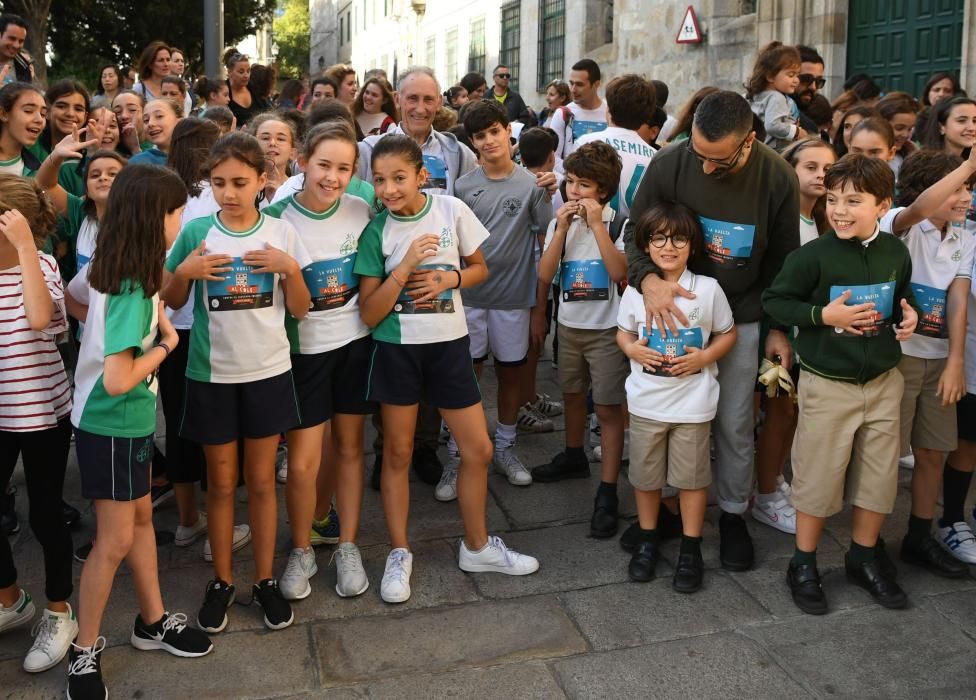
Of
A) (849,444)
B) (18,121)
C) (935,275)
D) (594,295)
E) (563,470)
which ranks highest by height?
(18,121)

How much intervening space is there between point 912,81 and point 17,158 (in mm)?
9571

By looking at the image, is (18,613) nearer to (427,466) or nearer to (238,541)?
(238,541)

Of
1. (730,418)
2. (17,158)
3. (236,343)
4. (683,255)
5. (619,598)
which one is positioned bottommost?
(619,598)

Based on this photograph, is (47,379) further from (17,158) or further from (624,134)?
(624,134)

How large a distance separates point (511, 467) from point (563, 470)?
261 millimetres

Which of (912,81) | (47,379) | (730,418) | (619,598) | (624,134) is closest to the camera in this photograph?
(47,379)

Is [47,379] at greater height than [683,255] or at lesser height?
lesser

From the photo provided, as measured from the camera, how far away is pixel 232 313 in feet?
11.7

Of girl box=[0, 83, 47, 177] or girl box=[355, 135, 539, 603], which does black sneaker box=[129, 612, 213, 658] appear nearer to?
girl box=[355, 135, 539, 603]

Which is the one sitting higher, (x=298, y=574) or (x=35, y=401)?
(x=35, y=401)

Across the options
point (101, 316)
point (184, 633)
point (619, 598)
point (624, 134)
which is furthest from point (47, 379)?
point (624, 134)

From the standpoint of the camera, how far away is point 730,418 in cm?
420

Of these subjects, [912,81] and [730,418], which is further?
[912,81]

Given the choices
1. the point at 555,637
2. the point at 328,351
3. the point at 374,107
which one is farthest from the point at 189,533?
the point at 374,107
